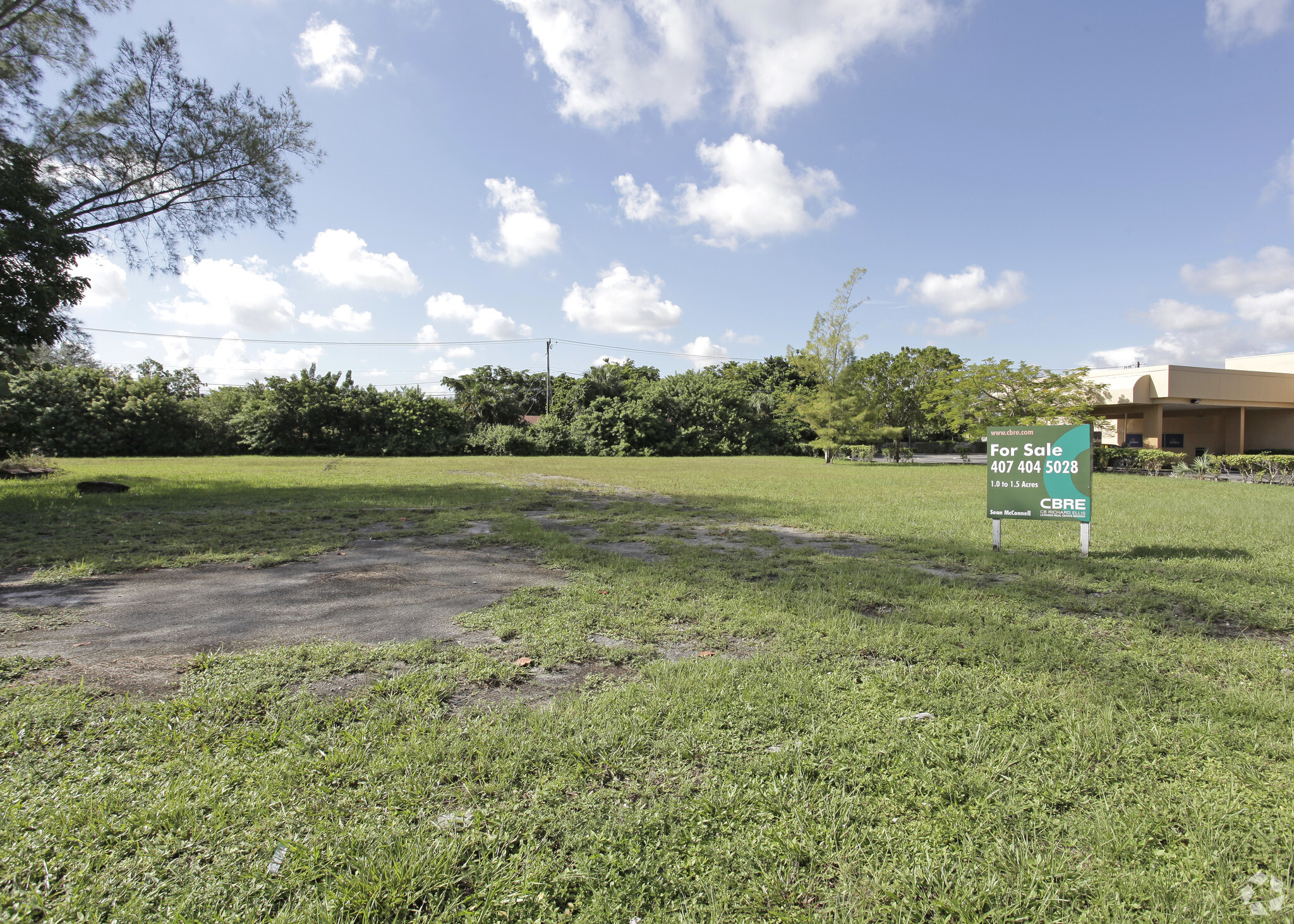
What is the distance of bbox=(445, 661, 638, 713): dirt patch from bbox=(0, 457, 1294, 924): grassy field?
2.3 inches

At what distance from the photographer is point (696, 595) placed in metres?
5.00

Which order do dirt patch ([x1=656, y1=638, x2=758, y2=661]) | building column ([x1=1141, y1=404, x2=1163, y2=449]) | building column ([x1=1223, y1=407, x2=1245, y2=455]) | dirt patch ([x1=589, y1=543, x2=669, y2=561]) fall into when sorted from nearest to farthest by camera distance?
dirt patch ([x1=656, y1=638, x2=758, y2=661]), dirt patch ([x1=589, y1=543, x2=669, y2=561]), building column ([x1=1141, y1=404, x2=1163, y2=449]), building column ([x1=1223, y1=407, x2=1245, y2=455])

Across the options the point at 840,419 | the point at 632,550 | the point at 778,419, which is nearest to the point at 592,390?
the point at 778,419

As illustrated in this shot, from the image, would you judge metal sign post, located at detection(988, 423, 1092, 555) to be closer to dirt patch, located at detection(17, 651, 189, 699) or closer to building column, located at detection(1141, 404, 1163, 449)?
dirt patch, located at detection(17, 651, 189, 699)

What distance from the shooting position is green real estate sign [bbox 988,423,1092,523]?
6.64 metres

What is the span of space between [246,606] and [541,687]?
112 inches

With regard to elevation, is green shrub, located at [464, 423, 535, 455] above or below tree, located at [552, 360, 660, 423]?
below

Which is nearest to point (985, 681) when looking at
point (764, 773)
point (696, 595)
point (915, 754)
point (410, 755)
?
point (915, 754)

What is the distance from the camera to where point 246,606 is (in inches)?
182

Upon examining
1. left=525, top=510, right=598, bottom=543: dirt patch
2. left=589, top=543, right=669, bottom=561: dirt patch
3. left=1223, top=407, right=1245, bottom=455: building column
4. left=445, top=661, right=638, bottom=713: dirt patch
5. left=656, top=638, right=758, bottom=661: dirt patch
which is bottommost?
left=445, top=661, right=638, bottom=713: dirt patch

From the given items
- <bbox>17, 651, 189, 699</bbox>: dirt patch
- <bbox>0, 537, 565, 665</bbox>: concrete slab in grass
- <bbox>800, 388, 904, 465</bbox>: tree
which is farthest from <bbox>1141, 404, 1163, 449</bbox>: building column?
<bbox>17, 651, 189, 699</bbox>: dirt patch

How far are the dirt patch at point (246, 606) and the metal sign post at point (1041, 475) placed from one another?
17.5ft

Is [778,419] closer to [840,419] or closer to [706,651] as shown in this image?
[840,419]

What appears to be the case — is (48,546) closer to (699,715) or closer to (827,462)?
(699,715)
